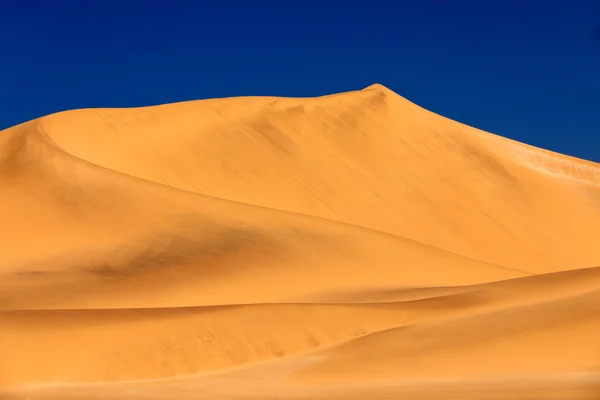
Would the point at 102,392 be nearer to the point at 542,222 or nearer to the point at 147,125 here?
the point at 147,125

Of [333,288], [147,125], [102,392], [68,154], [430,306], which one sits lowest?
[102,392]

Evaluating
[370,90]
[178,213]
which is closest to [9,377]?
[178,213]

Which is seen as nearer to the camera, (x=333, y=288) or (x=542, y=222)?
(x=333, y=288)

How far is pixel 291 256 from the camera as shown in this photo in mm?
26250

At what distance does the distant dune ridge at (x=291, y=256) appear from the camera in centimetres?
1620

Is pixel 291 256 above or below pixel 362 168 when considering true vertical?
below

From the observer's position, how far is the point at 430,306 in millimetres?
19219

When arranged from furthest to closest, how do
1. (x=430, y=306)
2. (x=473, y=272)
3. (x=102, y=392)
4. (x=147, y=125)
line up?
(x=147, y=125)
(x=473, y=272)
(x=430, y=306)
(x=102, y=392)

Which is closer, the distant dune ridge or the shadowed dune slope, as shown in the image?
the distant dune ridge

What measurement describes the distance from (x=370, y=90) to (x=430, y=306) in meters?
28.4

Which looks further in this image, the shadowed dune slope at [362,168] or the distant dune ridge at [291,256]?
the shadowed dune slope at [362,168]

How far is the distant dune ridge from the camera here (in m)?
16.2

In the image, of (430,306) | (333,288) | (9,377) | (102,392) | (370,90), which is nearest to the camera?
(102,392)

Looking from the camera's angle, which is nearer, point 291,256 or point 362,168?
point 291,256
